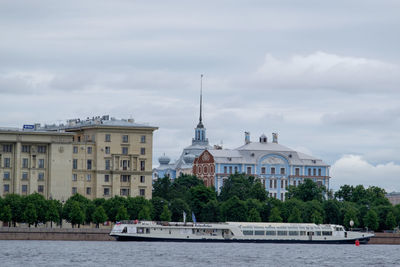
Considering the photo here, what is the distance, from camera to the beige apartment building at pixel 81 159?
160000 millimetres

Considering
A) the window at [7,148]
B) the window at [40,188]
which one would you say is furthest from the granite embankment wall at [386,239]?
the window at [7,148]

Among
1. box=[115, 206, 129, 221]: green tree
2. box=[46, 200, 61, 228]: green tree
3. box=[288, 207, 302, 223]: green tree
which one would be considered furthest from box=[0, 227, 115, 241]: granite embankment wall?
box=[288, 207, 302, 223]: green tree

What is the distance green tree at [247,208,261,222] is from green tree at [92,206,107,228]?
22630mm

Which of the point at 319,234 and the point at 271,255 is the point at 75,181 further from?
the point at 271,255

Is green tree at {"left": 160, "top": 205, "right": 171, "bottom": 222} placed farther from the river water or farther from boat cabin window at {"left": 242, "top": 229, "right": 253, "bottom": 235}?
the river water

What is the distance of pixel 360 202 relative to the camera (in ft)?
622

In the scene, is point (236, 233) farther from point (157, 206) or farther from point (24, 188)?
point (24, 188)

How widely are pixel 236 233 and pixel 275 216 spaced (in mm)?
16111

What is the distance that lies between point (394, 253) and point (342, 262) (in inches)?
872

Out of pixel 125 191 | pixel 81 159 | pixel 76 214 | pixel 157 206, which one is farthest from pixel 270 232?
pixel 81 159

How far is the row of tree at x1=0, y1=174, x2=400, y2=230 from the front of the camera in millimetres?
146125

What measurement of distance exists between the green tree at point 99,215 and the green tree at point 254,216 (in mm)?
22630

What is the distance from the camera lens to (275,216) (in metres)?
163

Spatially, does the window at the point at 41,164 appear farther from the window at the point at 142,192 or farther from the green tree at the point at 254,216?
the green tree at the point at 254,216
